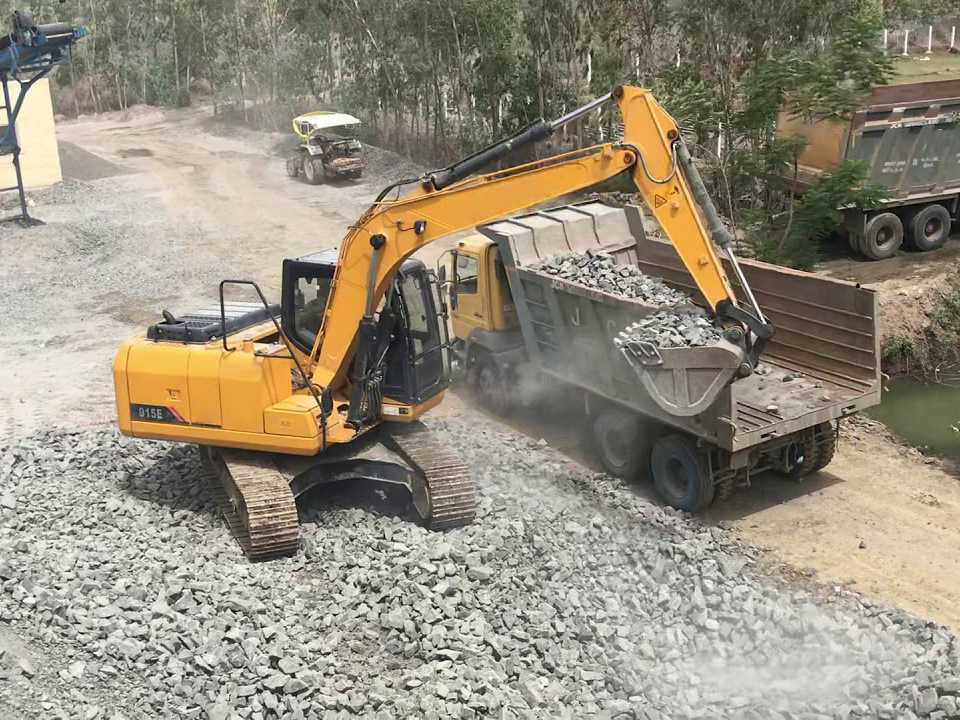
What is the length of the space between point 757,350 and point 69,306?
1426 centimetres

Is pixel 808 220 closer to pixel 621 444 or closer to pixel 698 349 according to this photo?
pixel 621 444

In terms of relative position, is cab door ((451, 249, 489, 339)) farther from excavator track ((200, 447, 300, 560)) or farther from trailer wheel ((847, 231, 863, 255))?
trailer wheel ((847, 231, 863, 255))

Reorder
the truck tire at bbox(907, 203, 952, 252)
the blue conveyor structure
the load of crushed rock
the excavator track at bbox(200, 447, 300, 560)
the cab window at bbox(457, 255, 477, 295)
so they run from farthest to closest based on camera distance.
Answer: the blue conveyor structure → the truck tire at bbox(907, 203, 952, 252) → the cab window at bbox(457, 255, 477, 295) → the load of crushed rock → the excavator track at bbox(200, 447, 300, 560)

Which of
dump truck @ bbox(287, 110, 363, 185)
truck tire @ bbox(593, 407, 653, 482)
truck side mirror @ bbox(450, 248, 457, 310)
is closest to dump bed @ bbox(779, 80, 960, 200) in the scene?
truck side mirror @ bbox(450, 248, 457, 310)

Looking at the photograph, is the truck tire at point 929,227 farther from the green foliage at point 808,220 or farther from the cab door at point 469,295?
the cab door at point 469,295

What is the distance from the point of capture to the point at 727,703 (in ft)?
23.5

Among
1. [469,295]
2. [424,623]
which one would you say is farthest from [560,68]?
[424,623]

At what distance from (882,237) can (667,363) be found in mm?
11781

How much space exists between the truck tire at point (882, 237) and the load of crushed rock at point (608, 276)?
356 inches

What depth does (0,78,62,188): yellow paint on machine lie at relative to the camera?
29.6 m

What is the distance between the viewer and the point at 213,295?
774 inches

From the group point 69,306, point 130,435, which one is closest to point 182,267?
point 69,306

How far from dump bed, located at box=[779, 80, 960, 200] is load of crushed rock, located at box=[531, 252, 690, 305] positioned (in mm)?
7501

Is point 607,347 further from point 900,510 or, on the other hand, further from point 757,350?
point 900,510
